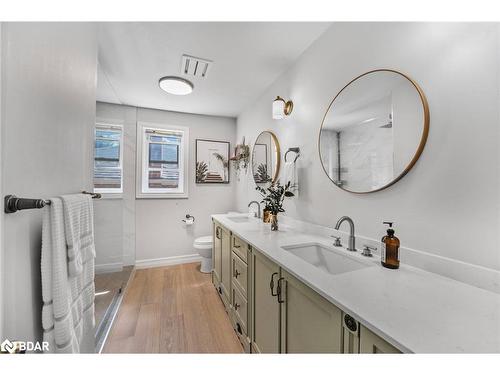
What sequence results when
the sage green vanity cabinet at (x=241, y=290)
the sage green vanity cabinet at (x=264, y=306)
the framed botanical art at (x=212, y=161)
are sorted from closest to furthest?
the sage green vanity cabinet at (x=264, y=306)
the sage green vanity cabinet at (x=241, y=290)
the framed botanical art at (x=212, y=161)

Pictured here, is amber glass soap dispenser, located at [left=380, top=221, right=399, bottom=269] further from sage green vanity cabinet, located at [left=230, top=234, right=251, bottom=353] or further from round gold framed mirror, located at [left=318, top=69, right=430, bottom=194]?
sage green vanity cabinet, located at [left=230, top=234, right=251, bottom=353]

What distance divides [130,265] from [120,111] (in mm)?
2233

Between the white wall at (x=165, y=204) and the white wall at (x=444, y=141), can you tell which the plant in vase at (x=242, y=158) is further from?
the white wall at (x=444, y=141)

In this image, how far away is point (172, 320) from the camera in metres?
1.79

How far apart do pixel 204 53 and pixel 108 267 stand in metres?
2.92

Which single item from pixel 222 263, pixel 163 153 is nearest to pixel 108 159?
pixel 163 153

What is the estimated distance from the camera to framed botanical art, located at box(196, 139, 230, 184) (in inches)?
127

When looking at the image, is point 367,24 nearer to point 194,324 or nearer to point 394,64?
point 394,64

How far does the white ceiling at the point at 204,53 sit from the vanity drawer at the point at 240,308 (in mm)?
2031

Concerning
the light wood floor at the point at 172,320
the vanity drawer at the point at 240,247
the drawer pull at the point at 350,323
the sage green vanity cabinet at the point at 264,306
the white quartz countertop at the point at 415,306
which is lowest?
the light wood floor at the point at 172,320

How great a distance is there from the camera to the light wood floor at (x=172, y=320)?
1.50 metres

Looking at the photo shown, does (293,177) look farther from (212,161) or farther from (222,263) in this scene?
(212,161)

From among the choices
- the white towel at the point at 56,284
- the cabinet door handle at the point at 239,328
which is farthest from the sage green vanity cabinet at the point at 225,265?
the white towel at the point at 56,284

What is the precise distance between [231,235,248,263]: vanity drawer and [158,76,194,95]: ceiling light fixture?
1.72 metres
